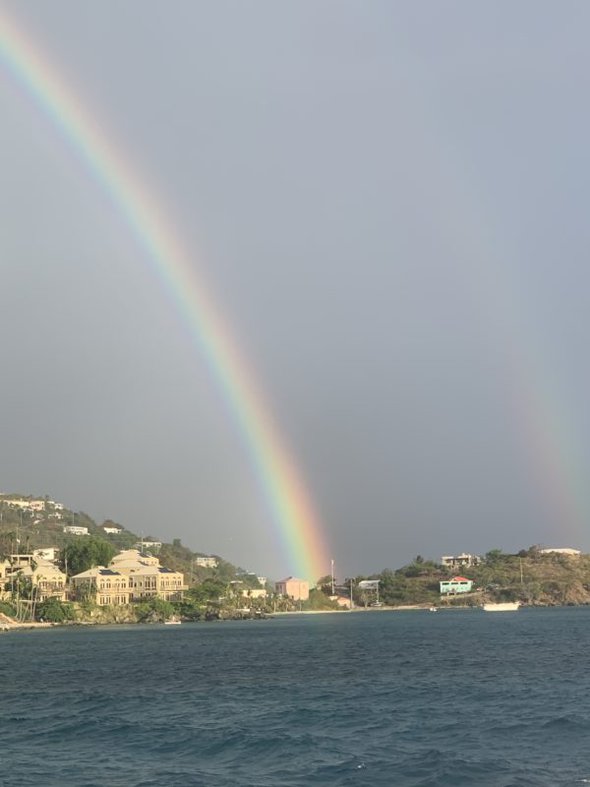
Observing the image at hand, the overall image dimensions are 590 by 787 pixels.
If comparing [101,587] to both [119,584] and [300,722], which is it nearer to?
[119,584]

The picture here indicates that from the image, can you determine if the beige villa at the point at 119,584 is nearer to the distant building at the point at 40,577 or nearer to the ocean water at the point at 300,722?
the distant building at the point at 40,577

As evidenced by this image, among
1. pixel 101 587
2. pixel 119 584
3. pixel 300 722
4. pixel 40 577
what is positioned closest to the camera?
pixel 300 722

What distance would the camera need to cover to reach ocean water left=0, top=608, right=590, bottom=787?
29.1 m

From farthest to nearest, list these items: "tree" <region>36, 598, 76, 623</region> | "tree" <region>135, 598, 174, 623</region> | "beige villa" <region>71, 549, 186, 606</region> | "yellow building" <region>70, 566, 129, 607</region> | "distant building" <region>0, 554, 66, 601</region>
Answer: "beige villa" <region>71, 549, 186, 606</region> < "tree" <region>135, 598, 174, 623</region> < "yellow building" <region>70, 566, 129, 607</region> < "distant building" <region>0, 554, 66, 601</region> < "tree" <region>36, 598, 76, 623</region>

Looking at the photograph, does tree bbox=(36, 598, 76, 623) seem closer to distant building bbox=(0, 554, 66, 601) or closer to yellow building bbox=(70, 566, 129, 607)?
distant building bbox=(0, 554, 66, 601)

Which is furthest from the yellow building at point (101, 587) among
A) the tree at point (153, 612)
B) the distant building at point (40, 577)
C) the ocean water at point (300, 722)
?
the ocean water at point (300, 722)

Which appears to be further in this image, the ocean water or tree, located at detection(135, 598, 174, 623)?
tree, located at detection(135, 598, 174, 623)

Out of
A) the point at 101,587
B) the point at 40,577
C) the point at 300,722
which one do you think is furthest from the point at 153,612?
the point at 300,722

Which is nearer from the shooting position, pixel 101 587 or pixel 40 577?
pixel 40 577

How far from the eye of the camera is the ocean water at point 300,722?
2906 centimetres

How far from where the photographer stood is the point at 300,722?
3862 centimetres

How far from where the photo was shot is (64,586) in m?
186

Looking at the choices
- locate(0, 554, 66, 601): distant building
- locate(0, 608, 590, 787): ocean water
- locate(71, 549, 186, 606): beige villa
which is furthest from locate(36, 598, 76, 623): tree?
locate(0, 608, 590, 787): ocean water

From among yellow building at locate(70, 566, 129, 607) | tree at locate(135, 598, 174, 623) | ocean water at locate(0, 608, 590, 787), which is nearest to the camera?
ocean water at locate(0, 608, 590, 787)
